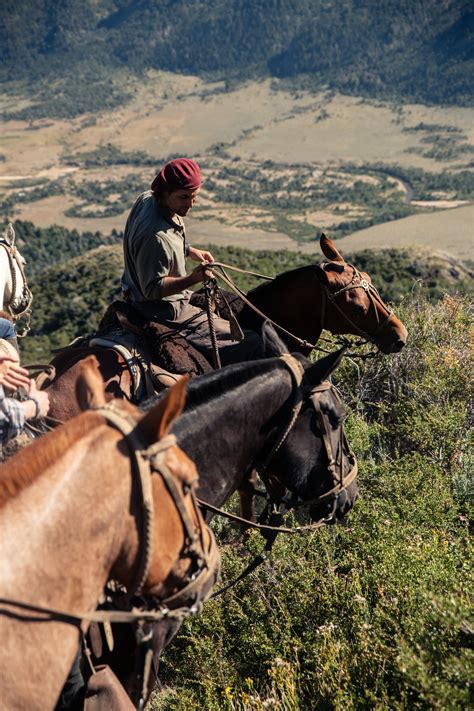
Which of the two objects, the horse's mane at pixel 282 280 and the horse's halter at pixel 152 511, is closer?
the horse's halter at pixel 152 511

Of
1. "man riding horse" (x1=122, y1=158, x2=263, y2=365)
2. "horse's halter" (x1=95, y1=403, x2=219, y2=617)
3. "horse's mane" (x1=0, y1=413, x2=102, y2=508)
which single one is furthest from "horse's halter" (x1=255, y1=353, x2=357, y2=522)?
"horse's mane" (x1=0, y1=413, x2=102, y2=508)

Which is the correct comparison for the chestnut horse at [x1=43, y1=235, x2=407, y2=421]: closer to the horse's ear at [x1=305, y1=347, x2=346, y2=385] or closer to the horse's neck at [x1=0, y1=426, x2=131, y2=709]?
the horse's ear at [x1=305, y1=347, x2=346, y2=385]

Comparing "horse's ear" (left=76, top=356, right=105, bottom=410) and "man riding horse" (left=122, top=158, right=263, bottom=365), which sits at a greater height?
"horse's ear" (left=76, top=356, right=105, bottom=410)

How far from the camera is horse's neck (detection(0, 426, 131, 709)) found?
265 centimetres

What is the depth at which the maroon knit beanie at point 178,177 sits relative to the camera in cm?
607

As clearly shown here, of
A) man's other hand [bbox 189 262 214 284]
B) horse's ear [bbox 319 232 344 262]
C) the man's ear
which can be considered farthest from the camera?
horse's ear [bbox 319 232 344 262]

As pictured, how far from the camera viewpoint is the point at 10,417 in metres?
4.04

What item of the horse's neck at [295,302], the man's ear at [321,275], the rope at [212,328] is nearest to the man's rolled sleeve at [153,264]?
the rope at [212,328]

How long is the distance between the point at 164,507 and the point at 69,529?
0.38 m

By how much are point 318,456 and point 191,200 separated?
2679 millimetres

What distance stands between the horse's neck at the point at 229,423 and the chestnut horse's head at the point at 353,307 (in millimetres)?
3112

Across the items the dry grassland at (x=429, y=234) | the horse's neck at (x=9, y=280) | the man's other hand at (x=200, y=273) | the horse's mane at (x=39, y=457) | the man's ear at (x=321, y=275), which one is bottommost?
the dry grassland at (x=429, y=234)

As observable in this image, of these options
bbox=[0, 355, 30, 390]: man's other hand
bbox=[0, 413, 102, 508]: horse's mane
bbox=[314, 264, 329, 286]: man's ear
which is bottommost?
bbox=[314, 264, 329, 286]: man's ear

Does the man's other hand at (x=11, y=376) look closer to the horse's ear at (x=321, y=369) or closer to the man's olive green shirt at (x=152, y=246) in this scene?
the horse's ear at (x=321, y=369)
